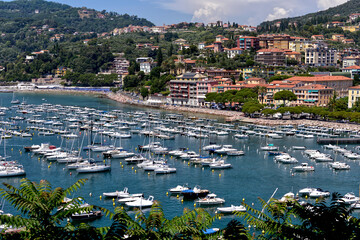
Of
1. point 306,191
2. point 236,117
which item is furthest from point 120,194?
point 236,117

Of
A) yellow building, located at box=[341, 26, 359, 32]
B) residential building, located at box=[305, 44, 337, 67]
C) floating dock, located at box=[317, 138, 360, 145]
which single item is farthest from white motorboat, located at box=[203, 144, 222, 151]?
yellow building, located at box=[341, 26, 359, 32]

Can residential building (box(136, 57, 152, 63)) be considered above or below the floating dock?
above

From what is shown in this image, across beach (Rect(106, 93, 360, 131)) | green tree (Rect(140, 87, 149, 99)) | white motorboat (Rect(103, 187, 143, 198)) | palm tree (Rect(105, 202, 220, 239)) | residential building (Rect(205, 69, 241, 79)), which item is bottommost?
white motorboat (Rect(103, 187, 143, 198))

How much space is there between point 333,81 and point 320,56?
2311 cm

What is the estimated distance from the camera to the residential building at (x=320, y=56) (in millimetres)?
97625

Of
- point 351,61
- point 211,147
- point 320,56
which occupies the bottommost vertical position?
point 211,147

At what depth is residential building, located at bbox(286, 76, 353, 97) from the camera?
245ft

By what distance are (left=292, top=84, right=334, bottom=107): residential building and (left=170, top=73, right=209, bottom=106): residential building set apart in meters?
17.0

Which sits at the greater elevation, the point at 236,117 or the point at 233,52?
the point at 233,52

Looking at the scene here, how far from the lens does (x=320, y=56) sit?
98.1m

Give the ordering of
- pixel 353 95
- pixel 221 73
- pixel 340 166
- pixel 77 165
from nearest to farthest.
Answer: pixel 77 165
pixel 340 166
pixel 353 95
pixel 221 73

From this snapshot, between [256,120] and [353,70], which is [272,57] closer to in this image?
[353,70]

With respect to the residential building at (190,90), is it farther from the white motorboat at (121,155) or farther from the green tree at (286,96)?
the white motorboat at (121,155)

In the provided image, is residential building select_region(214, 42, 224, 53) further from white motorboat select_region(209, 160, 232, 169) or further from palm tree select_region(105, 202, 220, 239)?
palm tree select_region(105, 202, 220, 239)
